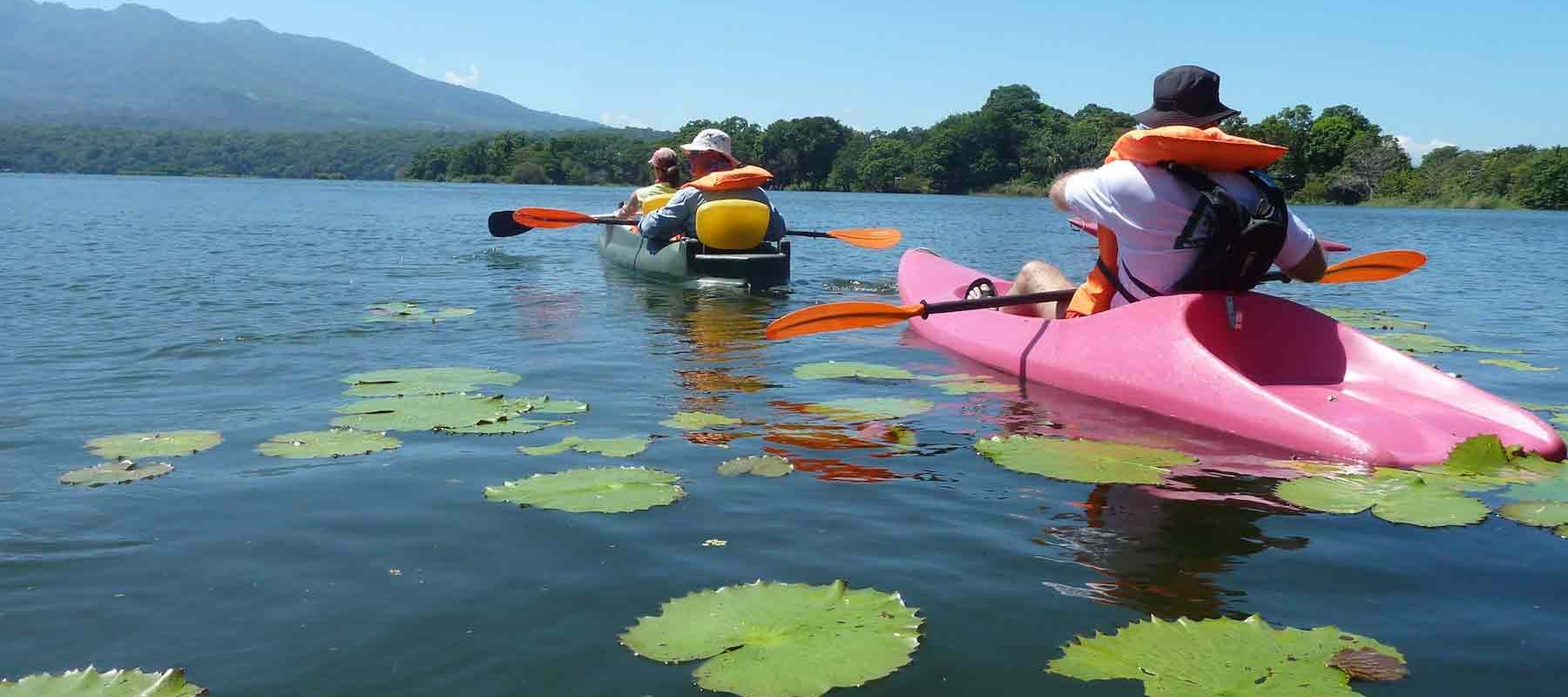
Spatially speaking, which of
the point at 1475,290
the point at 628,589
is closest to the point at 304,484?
the point at 628,589

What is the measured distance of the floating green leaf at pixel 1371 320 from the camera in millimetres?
8148

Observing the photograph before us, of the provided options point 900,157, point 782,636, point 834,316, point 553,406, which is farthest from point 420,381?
point 900,157

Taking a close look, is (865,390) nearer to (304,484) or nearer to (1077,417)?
(1077,417)

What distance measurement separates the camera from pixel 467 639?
2.37 meters

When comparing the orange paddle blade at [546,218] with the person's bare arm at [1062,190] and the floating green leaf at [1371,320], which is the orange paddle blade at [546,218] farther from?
the person's bare arm at [1062,190]

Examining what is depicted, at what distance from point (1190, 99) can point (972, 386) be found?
1.71 metres

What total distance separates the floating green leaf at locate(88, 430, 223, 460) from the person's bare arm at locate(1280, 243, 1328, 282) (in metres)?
4.44

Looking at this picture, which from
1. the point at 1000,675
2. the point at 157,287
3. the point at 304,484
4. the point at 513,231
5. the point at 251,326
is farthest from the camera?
the point at 513,231

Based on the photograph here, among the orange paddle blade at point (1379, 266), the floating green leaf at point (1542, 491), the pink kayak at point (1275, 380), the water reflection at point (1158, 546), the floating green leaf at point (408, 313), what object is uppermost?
the orange paddle blade at point (1379, 266)

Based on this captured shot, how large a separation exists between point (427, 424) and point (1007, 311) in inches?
129

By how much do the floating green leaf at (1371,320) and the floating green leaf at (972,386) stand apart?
3694 mm

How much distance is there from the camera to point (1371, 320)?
8578 mm

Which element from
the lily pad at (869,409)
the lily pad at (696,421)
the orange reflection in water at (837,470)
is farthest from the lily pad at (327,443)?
the lily pad at (869,409)

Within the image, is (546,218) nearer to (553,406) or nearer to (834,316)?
(834,316)
